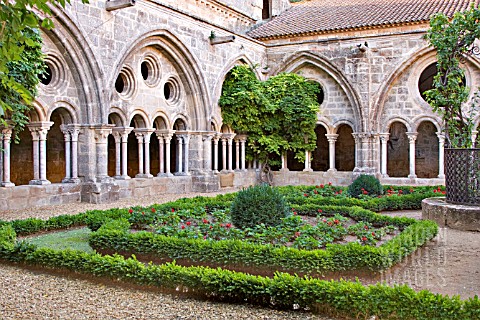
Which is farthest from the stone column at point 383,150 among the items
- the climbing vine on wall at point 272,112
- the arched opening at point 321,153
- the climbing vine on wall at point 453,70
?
the climbing vine on wall at point 453,70

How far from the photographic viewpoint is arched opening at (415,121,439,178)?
19.4m

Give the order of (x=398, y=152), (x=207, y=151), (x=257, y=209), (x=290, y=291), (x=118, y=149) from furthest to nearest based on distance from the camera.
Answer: (x=398, y=152)
(x=207, y=151)
(x=118, y=149)
(x=257, y=209)
(x=290, y=291)

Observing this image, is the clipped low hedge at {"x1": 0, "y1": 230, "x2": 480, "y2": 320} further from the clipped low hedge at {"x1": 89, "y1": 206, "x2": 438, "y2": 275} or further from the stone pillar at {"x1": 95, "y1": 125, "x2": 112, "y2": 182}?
the stone pillar at {"x1": 95, "y1": 125, "x2": 112, "y2": 182}

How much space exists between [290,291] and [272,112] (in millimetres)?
12369

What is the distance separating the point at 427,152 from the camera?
64.2ft

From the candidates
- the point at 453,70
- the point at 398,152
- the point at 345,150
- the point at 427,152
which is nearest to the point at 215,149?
the point at 345,150

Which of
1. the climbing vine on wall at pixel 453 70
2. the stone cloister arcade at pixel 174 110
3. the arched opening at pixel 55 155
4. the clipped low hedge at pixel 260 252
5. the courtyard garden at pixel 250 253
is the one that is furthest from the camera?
the arched opening at pixel 55 155

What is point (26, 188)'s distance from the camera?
9961 mm

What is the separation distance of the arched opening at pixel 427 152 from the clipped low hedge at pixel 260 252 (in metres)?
14.3

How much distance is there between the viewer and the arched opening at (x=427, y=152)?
19.4 m

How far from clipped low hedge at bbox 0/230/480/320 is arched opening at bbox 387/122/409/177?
16682 mm

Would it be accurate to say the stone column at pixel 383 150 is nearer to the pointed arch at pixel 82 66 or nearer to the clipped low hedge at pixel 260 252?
the pointed arch at pixel 82 66

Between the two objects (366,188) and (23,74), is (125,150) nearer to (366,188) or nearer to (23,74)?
(23,74)

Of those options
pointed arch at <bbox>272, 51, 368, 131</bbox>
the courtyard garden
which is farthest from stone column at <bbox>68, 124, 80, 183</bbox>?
pointed arch at <bbox>272, 51, 368, 131</bbox>
